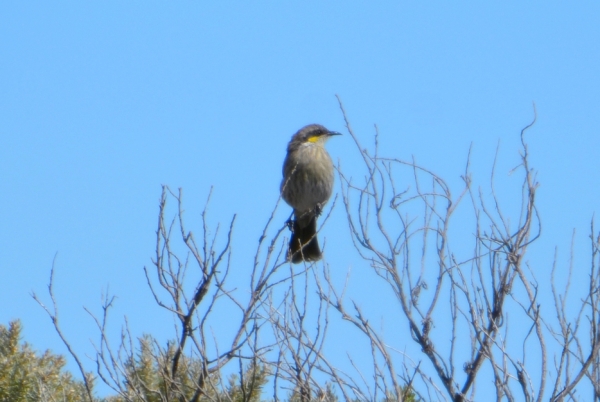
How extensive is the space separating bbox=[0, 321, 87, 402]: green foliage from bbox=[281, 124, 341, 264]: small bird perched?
2845 mm

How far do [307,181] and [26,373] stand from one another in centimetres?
354

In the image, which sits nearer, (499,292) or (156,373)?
(499,292)

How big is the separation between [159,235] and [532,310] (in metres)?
2.10

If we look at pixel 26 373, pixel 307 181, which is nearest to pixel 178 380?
pixel 26 373

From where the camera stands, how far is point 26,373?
25.7 feet

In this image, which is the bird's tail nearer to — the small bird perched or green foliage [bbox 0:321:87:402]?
the small bird perched

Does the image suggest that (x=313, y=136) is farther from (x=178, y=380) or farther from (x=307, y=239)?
(x=178, y=380)

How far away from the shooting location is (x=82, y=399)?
7.47m

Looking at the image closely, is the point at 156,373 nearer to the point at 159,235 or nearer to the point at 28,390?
the point at 28,390

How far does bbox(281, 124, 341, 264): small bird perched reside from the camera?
10.1 m

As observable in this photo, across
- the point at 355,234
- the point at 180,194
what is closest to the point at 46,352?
the point at 180,194

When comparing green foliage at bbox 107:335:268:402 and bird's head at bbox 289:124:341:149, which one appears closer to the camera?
green foliage at bbox 107:335:268:402

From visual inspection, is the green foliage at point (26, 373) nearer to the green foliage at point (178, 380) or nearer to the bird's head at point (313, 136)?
the green foliage at point (178, 380)

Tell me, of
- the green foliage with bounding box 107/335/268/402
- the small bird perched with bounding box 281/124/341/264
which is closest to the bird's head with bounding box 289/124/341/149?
the small bird perched with bounding box 281/124/341/264
